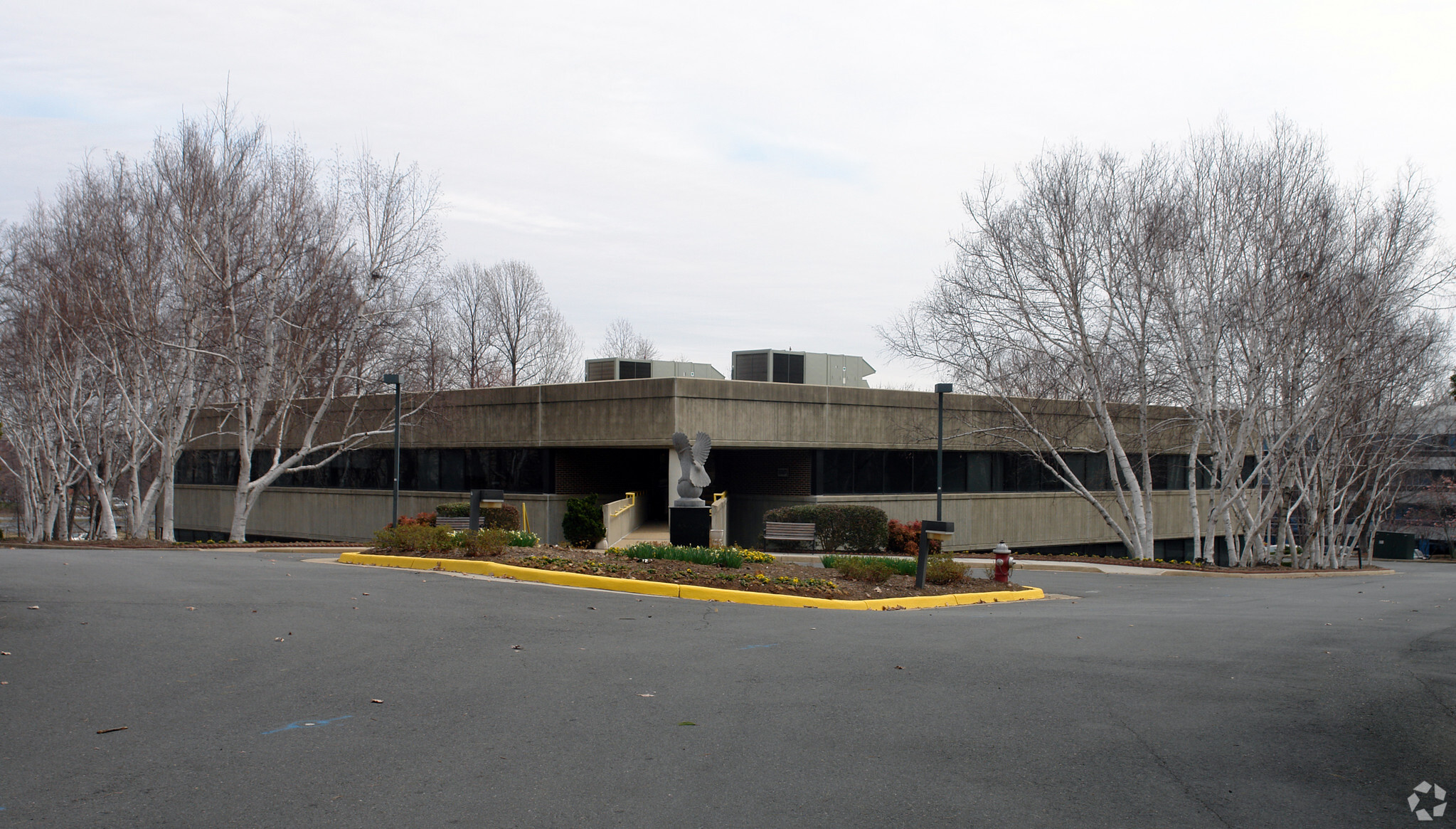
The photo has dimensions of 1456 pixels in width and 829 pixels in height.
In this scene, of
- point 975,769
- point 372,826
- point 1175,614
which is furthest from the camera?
point 1175,614

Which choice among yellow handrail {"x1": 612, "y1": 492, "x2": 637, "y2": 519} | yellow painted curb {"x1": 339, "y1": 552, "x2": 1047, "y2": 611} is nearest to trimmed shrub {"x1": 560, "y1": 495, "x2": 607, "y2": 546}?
yellow handrail {"x1": 612, "y1": 492, "x2": 637, "y2": 519}

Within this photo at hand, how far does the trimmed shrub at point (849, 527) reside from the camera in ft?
82.3

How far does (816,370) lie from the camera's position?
32.2 meters

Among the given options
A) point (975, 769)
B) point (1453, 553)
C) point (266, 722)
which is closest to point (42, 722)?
point (266, 722)

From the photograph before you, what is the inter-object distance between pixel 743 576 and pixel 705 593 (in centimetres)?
103

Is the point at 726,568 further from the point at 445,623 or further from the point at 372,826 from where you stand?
the point at 372,826

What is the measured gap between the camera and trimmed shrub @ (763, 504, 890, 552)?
2509 cm

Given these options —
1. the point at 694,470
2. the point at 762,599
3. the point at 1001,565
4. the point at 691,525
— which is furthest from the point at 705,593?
the point at 694,470

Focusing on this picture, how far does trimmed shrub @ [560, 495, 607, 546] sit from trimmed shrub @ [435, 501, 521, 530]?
278 centimetres

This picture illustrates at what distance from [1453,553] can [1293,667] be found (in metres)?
68.0

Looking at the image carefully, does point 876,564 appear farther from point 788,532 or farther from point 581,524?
point 581,524

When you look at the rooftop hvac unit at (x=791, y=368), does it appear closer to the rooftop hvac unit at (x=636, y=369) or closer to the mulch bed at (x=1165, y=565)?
the rooftop hvac unit at (x=636, y=369)

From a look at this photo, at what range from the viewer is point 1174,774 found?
5.38 meters

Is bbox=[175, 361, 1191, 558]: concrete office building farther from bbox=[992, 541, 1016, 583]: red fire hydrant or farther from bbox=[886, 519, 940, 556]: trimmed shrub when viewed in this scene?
bbox=[992, 541, 1016, 583]: red fire hydrant
